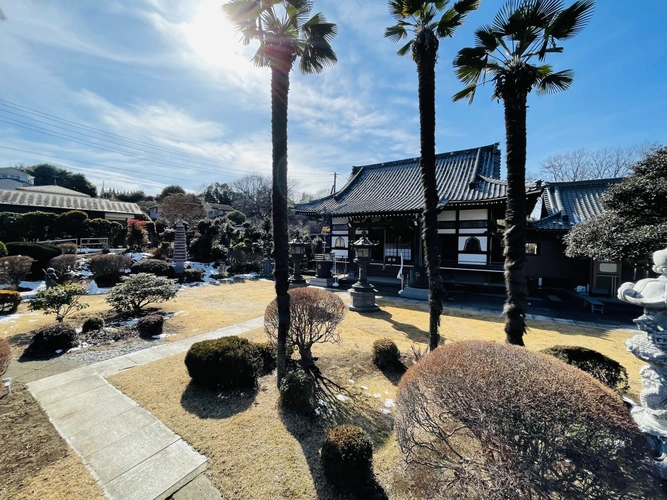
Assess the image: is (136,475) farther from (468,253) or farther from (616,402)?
(468,253)

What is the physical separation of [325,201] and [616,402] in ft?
56.9


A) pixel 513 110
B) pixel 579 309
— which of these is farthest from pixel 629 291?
pixel 579 309

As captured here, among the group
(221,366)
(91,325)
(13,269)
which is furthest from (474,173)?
(13,269)

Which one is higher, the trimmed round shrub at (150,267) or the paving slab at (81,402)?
the trimmed round shrub at (150,267)

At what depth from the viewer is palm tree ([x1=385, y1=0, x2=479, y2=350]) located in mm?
5766

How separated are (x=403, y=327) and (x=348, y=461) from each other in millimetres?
6328

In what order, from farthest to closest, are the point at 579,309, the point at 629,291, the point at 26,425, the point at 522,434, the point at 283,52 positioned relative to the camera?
the point at 579,309 < the point at 283,52 < the point at 26,425 < the point at 629,291 < the point at 522,434

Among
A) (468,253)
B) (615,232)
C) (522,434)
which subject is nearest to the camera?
(522,434)

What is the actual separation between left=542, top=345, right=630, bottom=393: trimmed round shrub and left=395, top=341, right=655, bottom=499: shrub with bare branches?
3.04 meters

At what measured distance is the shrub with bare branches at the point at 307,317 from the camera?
5.45 m

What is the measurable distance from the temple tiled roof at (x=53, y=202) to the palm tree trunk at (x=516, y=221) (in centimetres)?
3428

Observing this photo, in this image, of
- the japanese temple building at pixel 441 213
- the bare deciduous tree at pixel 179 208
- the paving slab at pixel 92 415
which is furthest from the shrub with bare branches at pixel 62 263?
the bare deciduous tree at pixel 179 208

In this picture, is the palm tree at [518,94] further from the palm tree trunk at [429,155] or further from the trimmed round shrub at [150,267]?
the trimmed round shrub at [150,267]

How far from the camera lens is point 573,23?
17.5 ft
